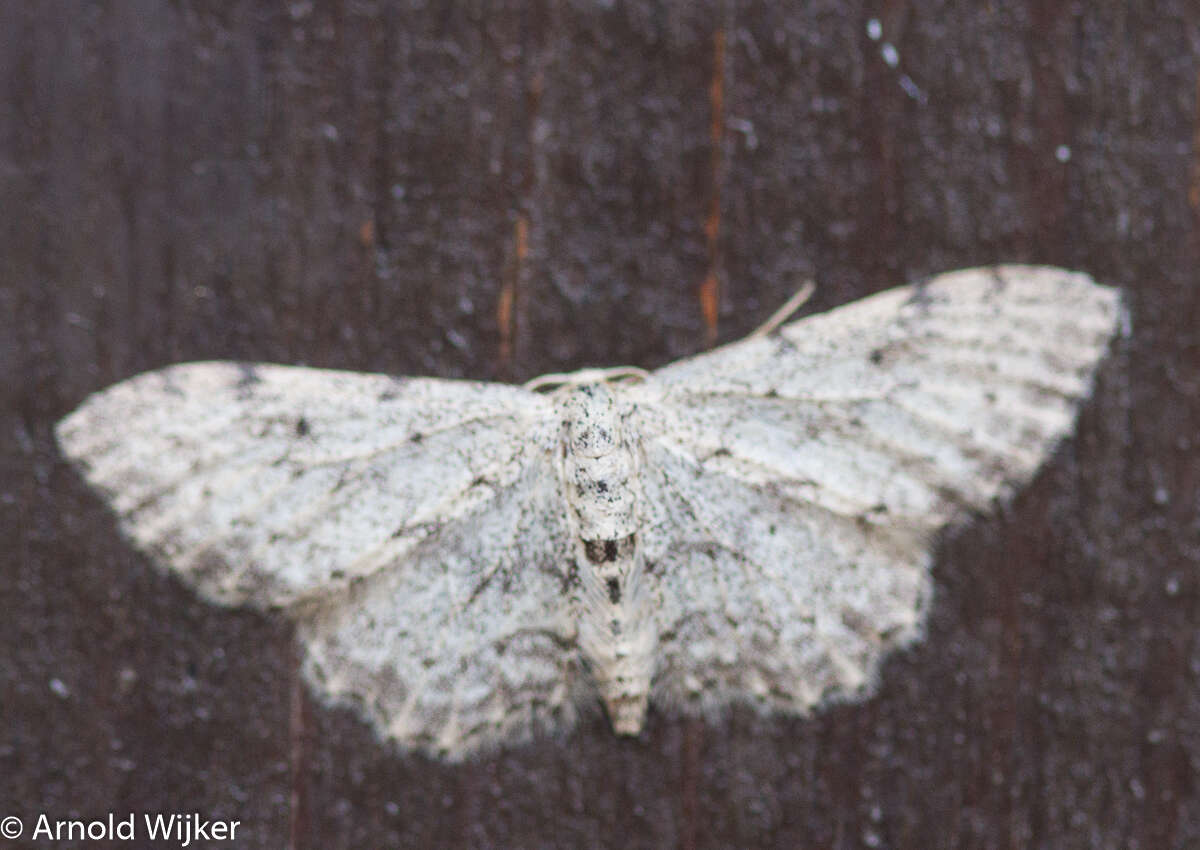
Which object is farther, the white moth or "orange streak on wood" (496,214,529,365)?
"orange streak on wood" (496,214,529,365)

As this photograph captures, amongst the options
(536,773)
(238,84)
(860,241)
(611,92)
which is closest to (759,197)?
(860,241)

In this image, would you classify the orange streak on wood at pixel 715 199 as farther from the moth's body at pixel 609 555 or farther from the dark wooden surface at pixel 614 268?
the moth's body at pixel 609 555

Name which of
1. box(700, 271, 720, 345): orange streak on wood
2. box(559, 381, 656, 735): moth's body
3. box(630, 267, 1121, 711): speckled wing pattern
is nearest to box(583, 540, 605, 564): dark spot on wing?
box(559, 381, 656, 735): moth's body

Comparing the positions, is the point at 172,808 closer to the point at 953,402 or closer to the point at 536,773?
the point at 536,773

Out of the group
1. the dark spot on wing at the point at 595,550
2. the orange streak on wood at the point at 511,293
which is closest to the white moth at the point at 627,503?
the dark spot on wing at the point at 595,550

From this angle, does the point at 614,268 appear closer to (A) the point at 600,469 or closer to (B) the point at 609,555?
(A) the point at 600,469

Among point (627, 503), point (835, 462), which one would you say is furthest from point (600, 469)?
point (835, 462)

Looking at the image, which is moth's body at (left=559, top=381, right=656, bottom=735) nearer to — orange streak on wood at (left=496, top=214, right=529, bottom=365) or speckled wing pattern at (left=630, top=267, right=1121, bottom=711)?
speckled wing pattern at (left=630, top=267, right=1121, bottom=711)
